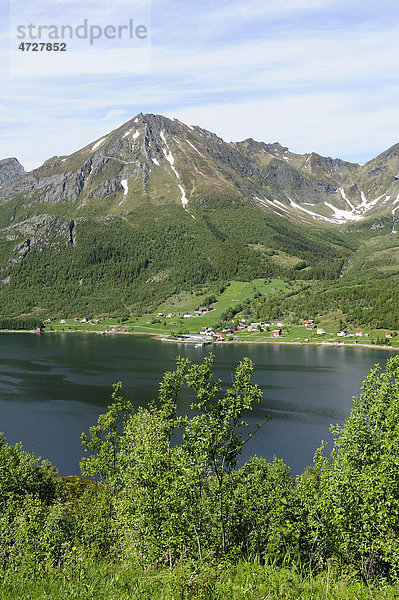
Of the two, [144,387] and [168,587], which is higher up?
[168,587]

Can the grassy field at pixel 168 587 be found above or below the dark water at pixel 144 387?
above

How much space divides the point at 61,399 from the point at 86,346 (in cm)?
8806

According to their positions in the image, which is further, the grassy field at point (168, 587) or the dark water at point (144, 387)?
the dark water at point (144, 387)

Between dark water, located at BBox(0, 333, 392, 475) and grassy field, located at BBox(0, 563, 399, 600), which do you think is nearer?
grassy field, located at BBox(0, 563, 399, 600)

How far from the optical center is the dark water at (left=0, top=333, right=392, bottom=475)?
79.4 metres

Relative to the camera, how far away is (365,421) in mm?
20812

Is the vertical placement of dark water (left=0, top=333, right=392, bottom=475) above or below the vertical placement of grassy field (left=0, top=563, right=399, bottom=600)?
below

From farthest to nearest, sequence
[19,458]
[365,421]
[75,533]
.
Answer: [19,458]
[75,533]
[365,421]

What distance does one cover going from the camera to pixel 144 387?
117000 mm

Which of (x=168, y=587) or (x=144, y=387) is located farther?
Answer: (x=144, y=387)

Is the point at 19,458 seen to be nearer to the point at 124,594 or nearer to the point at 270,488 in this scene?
the point at 270,488

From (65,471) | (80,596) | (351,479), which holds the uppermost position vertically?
(80,596)

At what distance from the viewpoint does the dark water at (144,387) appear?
7938 centimetres

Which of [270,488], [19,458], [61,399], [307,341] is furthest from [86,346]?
[270,488]
